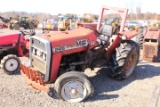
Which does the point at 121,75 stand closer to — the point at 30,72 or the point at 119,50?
the point at 119,50

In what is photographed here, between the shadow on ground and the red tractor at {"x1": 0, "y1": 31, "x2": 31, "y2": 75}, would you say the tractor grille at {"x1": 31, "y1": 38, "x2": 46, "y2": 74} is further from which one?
the red tractor at {"x1": 0, "y1": 31, "x2": 31, "y2": 75}

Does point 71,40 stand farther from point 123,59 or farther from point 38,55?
point 123,59

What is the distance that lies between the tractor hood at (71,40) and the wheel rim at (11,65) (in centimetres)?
190

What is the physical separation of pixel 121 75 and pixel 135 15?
52.9 meters

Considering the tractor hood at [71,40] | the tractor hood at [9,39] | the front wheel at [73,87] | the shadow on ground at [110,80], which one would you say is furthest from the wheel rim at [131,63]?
the tractor hood at [9,39]

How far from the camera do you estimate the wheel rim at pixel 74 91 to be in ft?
14.1

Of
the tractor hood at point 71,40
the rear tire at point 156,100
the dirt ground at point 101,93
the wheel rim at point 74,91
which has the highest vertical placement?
the tractor hood at point 71,40

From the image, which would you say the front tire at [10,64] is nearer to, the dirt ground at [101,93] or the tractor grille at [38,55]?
the dirt ground at [101,93]

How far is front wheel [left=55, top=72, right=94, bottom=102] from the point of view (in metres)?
4.25

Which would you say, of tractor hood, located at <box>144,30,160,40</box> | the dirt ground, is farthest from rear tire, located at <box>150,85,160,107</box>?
tractor hood, located at <box>144,30,160,40</box>

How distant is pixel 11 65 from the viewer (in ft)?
20.2

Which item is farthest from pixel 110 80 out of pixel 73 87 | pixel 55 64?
pixel 55 64

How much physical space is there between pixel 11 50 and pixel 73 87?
10.3ft

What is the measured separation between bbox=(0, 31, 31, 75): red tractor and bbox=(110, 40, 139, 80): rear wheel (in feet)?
8.52
